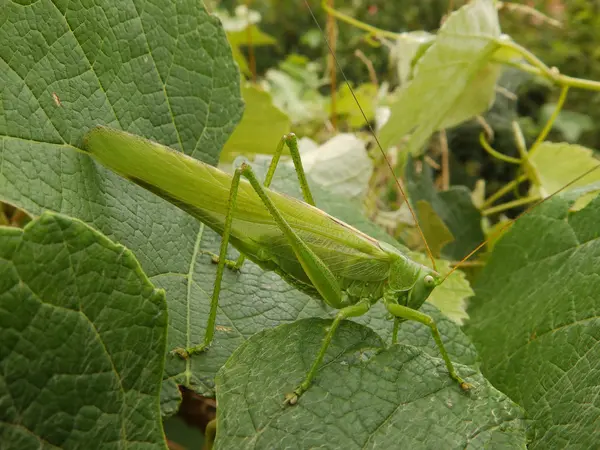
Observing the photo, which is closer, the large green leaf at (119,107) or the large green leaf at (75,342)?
the large green leaf at (75,342)

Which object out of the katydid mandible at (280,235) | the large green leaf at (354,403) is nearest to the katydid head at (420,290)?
the katydid mandible at (280,235)

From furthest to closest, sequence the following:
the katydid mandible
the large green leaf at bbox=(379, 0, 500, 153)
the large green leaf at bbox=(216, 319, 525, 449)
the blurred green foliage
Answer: the blurred green foliage → the large green leaf at bbox=(379, 0, 500, 153) → the katydid mandible → the large green leaf at bbox=(216, 319, 525, 449)

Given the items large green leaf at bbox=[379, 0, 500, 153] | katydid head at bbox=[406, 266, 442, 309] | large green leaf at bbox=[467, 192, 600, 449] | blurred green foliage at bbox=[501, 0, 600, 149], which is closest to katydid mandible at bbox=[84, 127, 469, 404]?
katydid head at bbox=[406, 266, 442, 309]

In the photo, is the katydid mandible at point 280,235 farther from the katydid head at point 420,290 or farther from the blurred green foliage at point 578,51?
the blurred green foliage at point 578,51

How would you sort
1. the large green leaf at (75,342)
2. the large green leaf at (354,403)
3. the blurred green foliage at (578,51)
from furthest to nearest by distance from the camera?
the blurred green foliage at (578,51), the large green leaf at (354,403), the large green leaf at (75,342)

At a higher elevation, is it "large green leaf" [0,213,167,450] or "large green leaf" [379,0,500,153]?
"large green leaf" [379,0,500,153]

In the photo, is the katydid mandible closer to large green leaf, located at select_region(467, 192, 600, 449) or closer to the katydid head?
the katydid head
